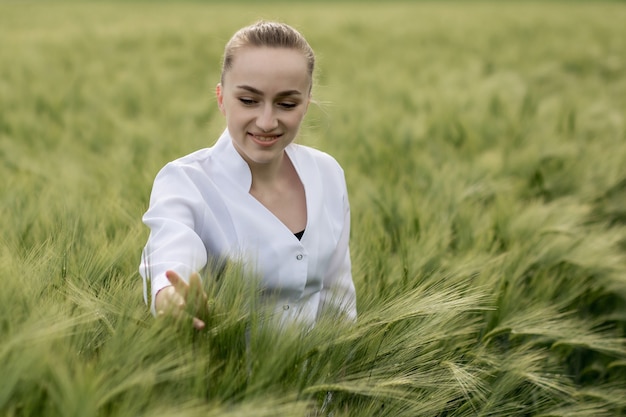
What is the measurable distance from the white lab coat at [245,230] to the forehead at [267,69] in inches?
6.5

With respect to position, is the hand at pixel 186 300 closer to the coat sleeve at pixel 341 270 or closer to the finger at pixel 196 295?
the finger at pixel 196 295

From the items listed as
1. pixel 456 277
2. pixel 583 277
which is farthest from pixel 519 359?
pixel 583 277

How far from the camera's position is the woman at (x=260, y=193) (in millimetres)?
1261

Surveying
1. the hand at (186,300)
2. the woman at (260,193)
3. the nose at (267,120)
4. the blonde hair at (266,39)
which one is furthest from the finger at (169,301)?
the blonde hair at (266,39)

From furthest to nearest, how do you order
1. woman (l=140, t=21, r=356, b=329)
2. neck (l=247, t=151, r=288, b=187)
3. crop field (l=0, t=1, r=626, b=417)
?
neck (l=247, t=151, r=288, b=187) < woman (l=140, t=21, r=356, b=329) < crop field (l=0, t=1, r=626, b=417)

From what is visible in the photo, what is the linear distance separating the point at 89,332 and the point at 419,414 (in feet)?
1.83

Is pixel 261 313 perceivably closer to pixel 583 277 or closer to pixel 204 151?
pixel 204 151

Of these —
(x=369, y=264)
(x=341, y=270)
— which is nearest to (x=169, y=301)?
(x=341, y=270)

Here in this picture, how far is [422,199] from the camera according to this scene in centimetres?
223

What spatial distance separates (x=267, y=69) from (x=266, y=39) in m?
0.06

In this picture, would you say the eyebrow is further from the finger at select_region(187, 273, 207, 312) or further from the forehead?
the finger at select_region(187, 273, 207, 312)

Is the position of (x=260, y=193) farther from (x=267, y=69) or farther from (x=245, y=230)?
(x=267, y=69)

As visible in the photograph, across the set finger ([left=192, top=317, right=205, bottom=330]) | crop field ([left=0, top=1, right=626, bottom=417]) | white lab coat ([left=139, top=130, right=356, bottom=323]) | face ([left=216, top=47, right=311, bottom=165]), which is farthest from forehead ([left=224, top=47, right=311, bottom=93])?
finger ([left=192, top=317, right=205, bottom=330])

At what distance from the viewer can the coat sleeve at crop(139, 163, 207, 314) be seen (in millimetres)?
1124
